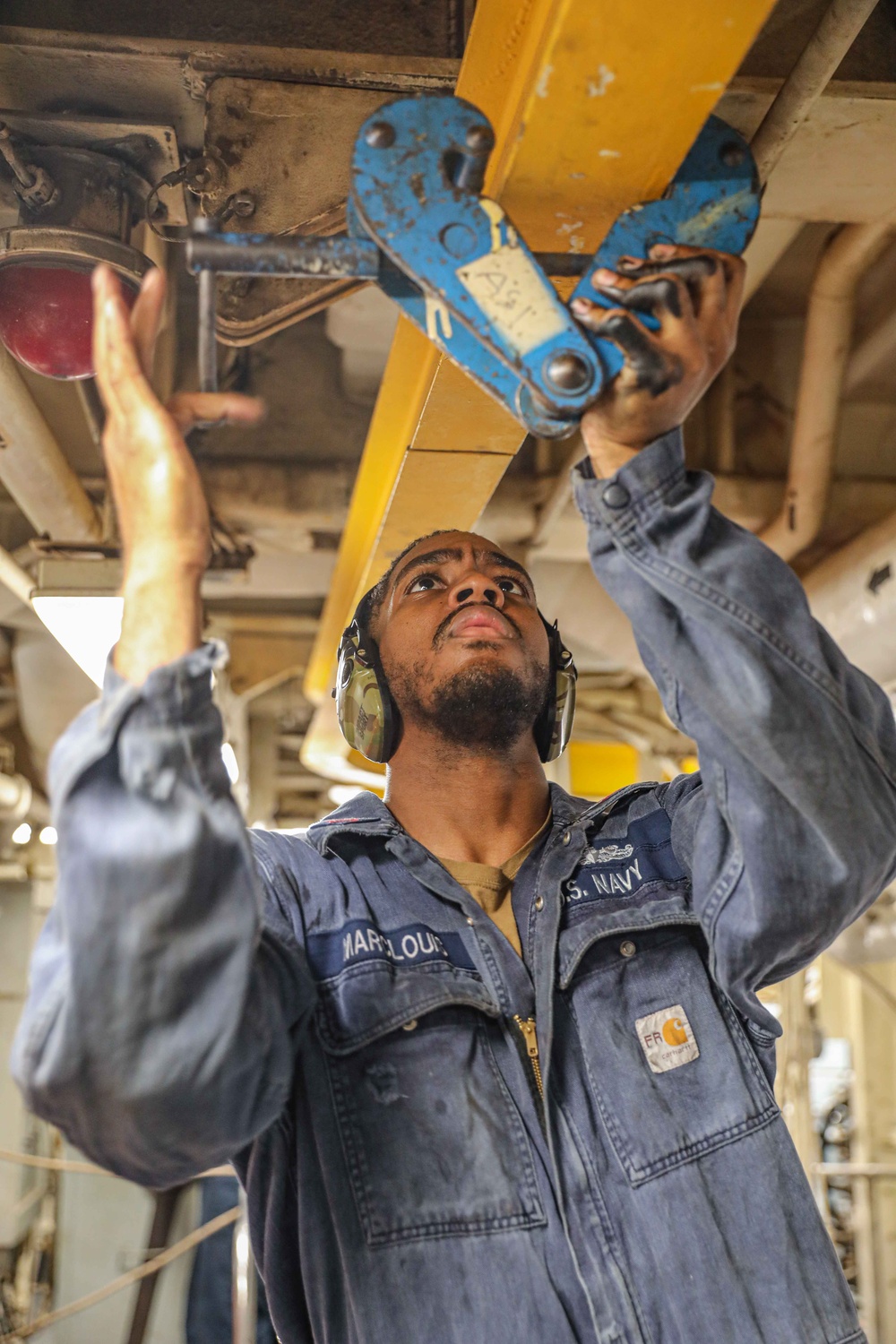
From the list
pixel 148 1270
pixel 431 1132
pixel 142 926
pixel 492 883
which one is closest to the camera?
pixel 142 926

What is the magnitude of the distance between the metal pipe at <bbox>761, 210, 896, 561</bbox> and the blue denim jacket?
180 cm

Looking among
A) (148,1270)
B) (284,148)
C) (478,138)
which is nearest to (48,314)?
(284,148)

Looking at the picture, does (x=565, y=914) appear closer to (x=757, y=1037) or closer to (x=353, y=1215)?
(x=757, y=1037)

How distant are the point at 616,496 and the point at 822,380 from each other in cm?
226

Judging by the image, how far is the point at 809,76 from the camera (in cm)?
178

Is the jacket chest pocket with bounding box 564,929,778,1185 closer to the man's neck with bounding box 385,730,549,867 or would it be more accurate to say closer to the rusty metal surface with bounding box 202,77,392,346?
the man's neck with bounding box 385,730,549,867

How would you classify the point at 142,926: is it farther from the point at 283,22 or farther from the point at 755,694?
the point at 283,22

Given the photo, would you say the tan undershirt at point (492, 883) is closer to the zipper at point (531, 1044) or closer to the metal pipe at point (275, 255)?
the zipper at point (531, 1044)

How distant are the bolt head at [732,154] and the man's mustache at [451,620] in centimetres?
88

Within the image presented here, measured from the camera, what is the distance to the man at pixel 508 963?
125 centimetres

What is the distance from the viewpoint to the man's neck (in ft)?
6.79

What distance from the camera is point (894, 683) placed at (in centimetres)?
333

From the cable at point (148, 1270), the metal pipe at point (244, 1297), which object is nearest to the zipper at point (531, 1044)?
the metal pipe at point (244, 1297)

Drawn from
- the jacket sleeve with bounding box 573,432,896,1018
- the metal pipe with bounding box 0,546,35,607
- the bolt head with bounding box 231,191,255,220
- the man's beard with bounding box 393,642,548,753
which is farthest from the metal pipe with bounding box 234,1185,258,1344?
the bolt head with bounding box 231,191,255,220
